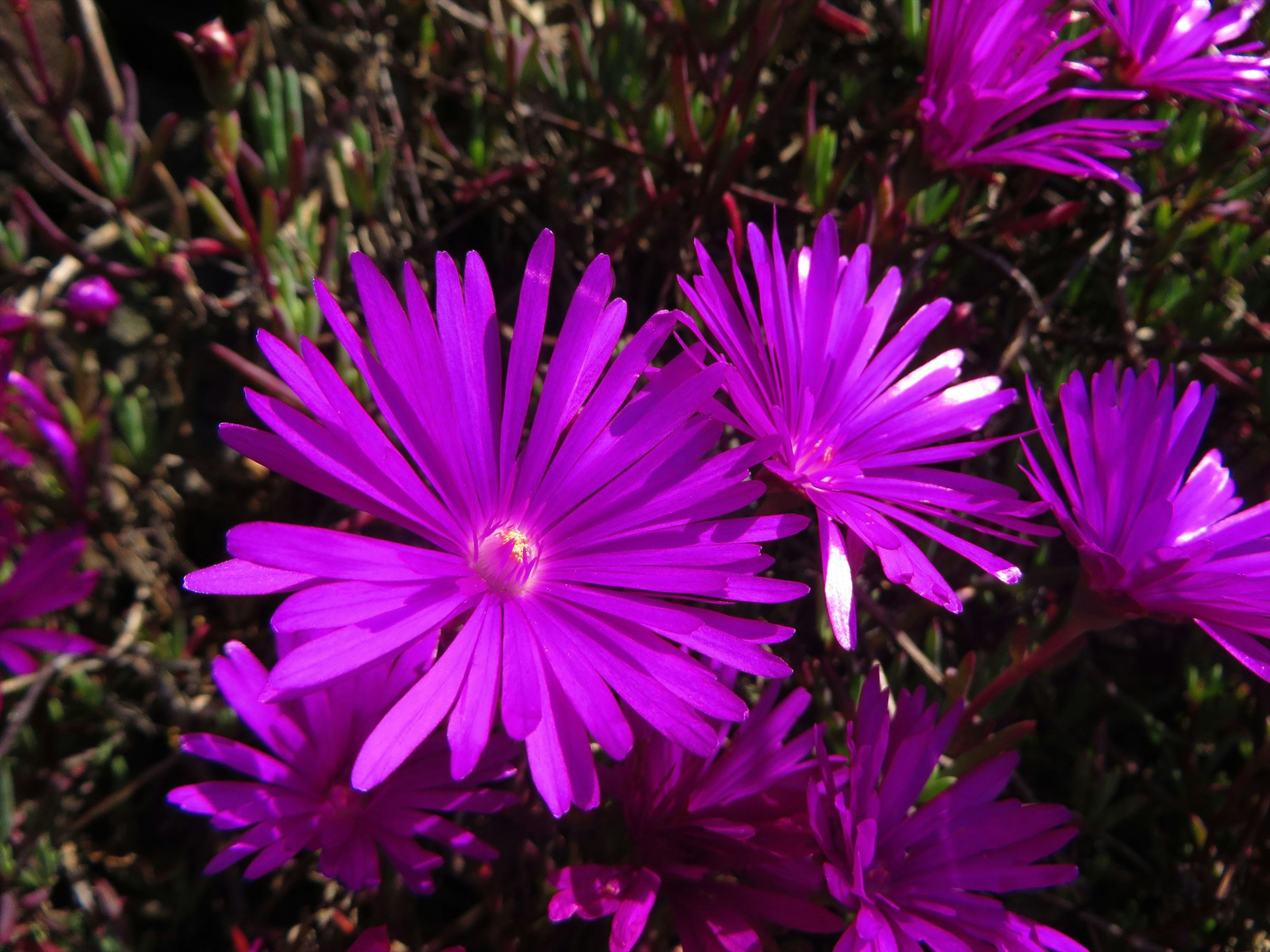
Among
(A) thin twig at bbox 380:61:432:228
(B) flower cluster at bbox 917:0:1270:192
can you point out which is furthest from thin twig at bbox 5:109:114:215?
(B) flower cluster at bbox 917:0:1270:192

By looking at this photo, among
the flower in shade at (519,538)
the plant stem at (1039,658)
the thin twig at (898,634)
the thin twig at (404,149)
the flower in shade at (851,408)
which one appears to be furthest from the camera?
the thin twig at (404,149)

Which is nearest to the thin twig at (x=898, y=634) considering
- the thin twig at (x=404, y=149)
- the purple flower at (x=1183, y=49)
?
the purple flower at (x=1183, y=49)

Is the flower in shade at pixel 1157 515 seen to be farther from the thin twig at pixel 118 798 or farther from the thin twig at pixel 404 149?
the thin twig at pixel 118 798

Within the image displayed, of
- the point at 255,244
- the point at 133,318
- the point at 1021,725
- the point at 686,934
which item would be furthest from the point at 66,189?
the point at 1021,725

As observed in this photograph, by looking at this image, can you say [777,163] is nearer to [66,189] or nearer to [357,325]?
[357,325]

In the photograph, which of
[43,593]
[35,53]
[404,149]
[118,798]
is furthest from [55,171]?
[118,798]

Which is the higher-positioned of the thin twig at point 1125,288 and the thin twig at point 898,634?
the thin twig at point 1125,288

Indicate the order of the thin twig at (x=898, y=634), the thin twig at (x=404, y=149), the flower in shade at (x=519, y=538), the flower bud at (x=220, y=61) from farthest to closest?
the thin twig at (x=404, y=149)
the flower bud at (x=220, y=61)
the thin twig at (x=898, y=634)
the flower in shade at (x=519, y=538)

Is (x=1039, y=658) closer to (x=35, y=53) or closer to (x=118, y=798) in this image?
(x=118, y=798)
